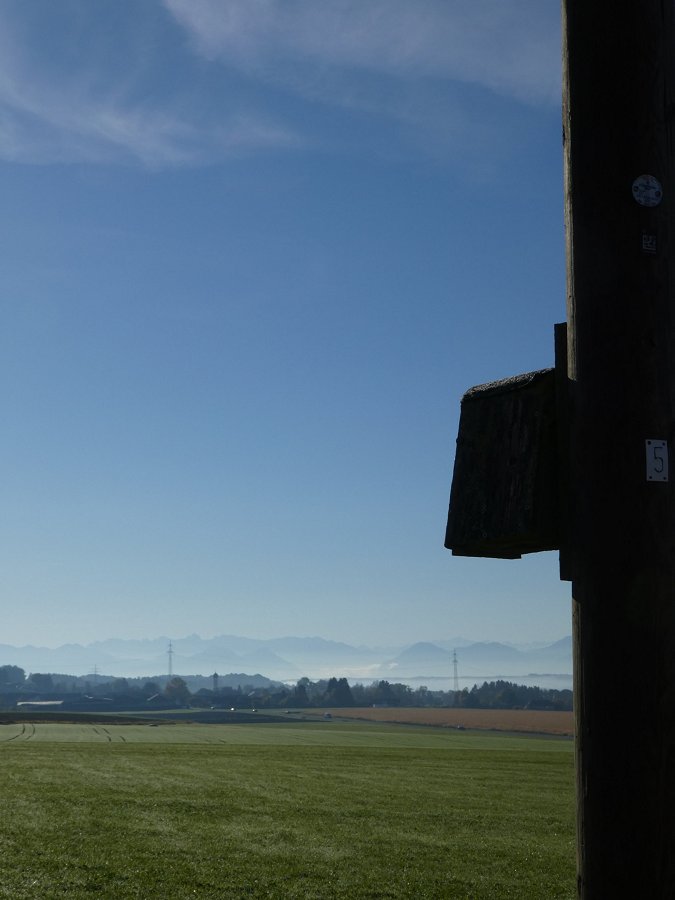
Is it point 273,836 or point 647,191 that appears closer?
point 647,191

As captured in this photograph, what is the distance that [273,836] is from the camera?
1445cm

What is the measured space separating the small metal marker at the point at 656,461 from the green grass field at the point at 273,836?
8.65 metres

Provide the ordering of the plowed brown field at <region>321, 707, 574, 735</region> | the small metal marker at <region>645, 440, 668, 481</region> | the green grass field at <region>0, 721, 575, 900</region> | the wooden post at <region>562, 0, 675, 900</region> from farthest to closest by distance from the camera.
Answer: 1. the plowed brown field at <region>321, 707, 574, 735</region>
2. the green grass field at <region>0, 721, 575, 900</region>
3. the small metal marker at <region>645, 440, 668, 481</region>
4. the wooden post at <region>562, 0, 675, 900</region>

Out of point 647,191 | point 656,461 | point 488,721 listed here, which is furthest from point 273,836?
point 488,721

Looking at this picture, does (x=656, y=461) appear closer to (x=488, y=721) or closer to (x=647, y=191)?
(x=647, y=191)

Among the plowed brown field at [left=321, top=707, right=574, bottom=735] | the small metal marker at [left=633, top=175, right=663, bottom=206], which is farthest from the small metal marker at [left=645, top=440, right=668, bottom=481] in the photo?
the plowed brown field at [left=321, top=707, right=574, bottom=735]

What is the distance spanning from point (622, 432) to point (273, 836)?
41.7 ft

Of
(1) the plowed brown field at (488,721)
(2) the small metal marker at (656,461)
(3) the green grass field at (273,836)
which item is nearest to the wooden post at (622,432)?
(2) the small metal marker at (656,461)

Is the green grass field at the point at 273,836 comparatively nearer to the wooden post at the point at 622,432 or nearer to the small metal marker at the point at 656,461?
the wooden post at the point at 622,432

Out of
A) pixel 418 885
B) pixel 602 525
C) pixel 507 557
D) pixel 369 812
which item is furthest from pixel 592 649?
pixel 369 812

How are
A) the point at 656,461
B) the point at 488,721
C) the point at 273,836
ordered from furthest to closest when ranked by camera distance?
the point at 488,721 < the point at 273,836 < the point at 656,461

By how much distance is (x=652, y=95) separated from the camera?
3.18m

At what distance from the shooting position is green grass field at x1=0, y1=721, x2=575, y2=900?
11078 millimetres

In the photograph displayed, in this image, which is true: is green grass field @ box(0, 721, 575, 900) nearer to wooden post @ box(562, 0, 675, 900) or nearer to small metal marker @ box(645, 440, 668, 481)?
wooden post @ box(562, 0, 675, 900)
